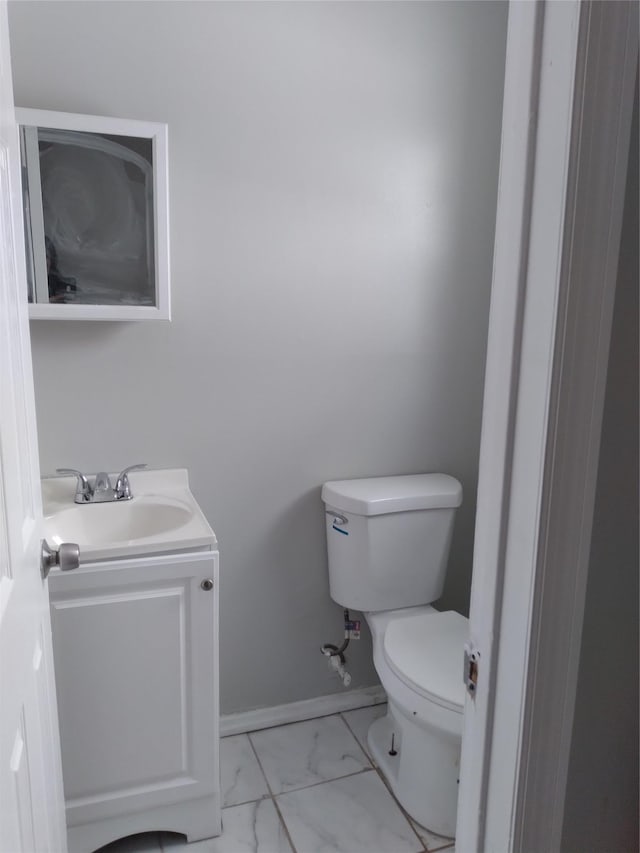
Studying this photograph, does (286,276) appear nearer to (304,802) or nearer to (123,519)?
(123,519)

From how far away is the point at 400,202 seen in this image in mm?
1936

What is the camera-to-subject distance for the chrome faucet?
5.44 feet

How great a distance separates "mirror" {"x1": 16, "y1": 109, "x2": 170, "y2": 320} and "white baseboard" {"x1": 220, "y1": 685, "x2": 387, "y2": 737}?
133cm

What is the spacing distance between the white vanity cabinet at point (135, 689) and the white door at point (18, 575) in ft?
0.93

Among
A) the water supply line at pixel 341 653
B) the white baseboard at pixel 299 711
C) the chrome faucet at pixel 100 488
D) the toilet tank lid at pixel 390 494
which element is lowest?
the white baseboard at pixel 299 711

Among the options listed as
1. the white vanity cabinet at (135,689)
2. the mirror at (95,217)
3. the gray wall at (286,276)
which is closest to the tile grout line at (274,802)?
the gray wall at (286,276)

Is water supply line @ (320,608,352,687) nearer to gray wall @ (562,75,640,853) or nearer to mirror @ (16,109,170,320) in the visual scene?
mirror @ (16,109,170,320)

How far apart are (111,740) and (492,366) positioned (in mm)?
1293

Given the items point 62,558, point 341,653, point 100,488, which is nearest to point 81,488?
point 100,488

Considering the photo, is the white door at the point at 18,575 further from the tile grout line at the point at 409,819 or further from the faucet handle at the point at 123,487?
the tile grout line at the point at 409,819

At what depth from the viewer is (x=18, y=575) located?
2.78 ft

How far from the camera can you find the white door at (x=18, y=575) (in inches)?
30.5

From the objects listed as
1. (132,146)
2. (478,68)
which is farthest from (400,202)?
(132,146)

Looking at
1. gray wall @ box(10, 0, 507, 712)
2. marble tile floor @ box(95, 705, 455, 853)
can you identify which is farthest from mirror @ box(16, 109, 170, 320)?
marble tile floor @ box(95, 705, 455, 853)
